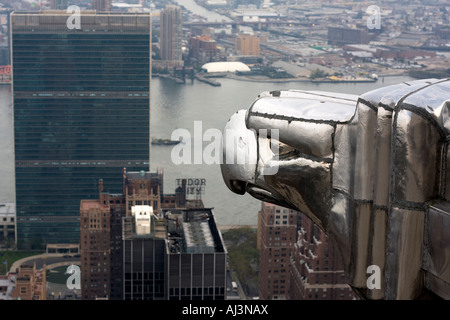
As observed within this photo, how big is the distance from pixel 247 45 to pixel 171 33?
4.90 feet

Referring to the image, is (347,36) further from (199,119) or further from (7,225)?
(7,225)

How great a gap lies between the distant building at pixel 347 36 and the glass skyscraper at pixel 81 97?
22.1 ft

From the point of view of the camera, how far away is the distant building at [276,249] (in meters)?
8.59

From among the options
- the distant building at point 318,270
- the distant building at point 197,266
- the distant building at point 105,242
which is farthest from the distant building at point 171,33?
the distant building at point 197,266

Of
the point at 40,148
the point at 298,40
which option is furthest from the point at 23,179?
the point at 298,40

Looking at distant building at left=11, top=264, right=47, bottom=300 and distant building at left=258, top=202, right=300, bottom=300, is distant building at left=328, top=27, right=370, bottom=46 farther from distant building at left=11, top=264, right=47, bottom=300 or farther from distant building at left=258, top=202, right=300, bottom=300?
distant building at left=11, top=264, right=47, bottom=300

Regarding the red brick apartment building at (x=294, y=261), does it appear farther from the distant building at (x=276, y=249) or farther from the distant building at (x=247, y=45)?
the distant building at (x=247, y=45)

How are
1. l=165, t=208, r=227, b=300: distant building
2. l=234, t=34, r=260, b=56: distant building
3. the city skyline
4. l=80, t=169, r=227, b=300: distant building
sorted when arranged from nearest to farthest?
l=165, t=208, r=227, b=300: distant building, l=80, t=169, r=227, b=300: distant building, the city skyline, l=234, t=34, r=260, b=56: distant building

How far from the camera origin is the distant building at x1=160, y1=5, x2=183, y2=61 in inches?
758

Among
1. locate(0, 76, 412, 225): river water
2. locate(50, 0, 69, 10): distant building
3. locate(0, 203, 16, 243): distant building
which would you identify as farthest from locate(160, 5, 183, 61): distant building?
locate(0, 203, 16, 243): distant building

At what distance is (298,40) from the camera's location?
2056 centimetres

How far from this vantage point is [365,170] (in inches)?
23.9

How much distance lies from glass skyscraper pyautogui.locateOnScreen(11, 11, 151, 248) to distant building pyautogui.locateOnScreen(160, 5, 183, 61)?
216 inches

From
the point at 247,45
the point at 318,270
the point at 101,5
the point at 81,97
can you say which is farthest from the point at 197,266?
the point at 247,45
